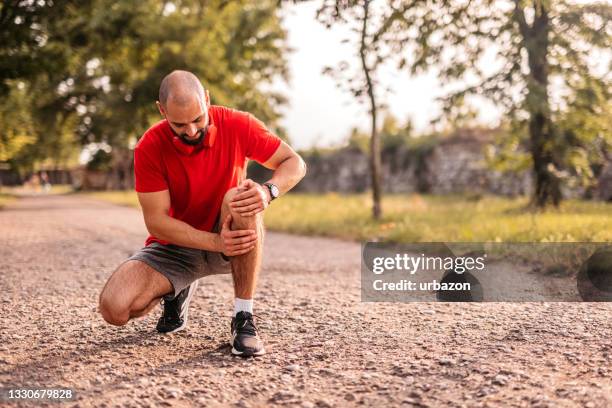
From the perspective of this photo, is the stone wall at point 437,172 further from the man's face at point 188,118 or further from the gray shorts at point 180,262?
the man's face at point 188,118

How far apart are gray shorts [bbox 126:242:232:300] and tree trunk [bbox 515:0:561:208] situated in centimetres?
701

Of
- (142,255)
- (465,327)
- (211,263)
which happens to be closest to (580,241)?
(465,327)

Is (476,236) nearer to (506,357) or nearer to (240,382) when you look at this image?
(506,357)

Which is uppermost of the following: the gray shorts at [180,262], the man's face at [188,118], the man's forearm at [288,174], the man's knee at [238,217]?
the man's face at [188,118]

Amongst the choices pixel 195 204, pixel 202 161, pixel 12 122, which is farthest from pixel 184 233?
pixel 12 122

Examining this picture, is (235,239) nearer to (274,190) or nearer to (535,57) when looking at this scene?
(274,190)

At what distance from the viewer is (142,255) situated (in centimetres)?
360

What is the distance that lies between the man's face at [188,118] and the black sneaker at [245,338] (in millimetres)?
1156

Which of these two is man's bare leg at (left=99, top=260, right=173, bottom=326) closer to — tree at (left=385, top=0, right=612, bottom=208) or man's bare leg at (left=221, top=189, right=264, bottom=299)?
man's bare leg at (left=221, top=189, right=264, bottom=299)

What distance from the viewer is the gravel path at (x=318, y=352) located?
2.65 metres

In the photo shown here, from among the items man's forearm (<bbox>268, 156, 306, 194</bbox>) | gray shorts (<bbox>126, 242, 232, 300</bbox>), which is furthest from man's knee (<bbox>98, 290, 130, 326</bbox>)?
man's forearm (<bbox>268, 156, 306, 194</bbox>)

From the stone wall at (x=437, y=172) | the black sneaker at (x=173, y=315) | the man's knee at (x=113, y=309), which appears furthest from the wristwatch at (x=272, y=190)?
the stone wall at (x=437, y=172)

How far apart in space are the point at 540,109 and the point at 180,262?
748 cm

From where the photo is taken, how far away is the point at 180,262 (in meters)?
3.66
